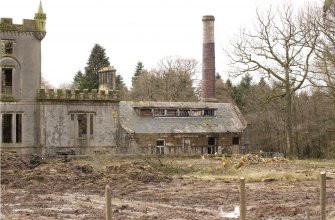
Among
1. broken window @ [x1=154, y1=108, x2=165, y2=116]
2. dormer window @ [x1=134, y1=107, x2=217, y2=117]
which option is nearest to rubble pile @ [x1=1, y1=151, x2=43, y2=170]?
dormer window @ [x1=134, y1=107, x2=217, y2=117]

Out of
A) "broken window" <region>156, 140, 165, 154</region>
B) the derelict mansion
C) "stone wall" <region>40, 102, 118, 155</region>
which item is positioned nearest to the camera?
the derelict mansion

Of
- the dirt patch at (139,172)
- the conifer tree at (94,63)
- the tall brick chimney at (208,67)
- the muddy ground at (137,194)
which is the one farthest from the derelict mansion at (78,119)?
the conifer tree at (94,63)

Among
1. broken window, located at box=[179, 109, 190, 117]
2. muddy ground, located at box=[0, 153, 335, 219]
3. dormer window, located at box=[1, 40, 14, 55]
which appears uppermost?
dormer window, located at box=[1, 40, 14, 55]

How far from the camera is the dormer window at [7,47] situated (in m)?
39.6

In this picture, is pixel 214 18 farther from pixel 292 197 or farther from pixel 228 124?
pixel 292 197

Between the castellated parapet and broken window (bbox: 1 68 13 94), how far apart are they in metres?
1.98

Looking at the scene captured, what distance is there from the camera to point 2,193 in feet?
72.5

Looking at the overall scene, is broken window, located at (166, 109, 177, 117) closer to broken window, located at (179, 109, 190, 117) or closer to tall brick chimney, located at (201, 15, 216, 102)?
broken window, located at (179, 109, 190, 117)

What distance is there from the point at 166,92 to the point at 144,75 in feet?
17.0

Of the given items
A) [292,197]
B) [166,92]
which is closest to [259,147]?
[166,92]

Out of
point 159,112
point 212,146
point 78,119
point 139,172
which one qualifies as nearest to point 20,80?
point 78,119

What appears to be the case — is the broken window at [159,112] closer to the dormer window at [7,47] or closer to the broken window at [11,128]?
the broken window at [11,128]

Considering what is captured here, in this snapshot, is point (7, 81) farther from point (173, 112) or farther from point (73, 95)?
point (173, 112)

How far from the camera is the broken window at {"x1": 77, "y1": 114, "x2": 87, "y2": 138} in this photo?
42.3 m
